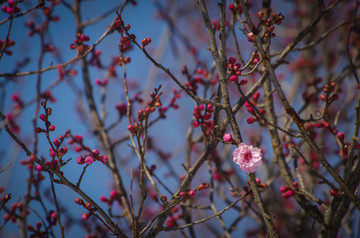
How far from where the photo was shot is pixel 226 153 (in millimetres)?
2945

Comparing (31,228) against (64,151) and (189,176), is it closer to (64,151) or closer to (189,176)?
(64,151)

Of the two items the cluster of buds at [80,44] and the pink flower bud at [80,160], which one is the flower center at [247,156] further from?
the cluster of buds at [80,44]

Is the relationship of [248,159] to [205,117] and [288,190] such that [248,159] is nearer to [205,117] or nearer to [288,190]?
[205,117]

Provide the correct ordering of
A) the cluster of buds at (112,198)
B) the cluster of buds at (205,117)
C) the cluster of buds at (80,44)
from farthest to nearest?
the cluster of buds at (112,198) → the cluster of buds at (80,44) → the cluster of buds at (205,117)

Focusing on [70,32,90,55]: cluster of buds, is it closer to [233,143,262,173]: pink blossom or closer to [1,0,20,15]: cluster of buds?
[1,0,20,15]: cluster of buds

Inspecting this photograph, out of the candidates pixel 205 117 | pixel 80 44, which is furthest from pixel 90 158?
pixel 80 44

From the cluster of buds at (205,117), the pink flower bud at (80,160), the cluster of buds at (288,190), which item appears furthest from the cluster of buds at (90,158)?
the cluster of buds at (288,190)

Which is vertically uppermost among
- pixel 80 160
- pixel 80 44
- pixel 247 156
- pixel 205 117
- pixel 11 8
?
pixel 80 44

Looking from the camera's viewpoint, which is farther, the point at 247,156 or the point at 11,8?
the point at 11,8

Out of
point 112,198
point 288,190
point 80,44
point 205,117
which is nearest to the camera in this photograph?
point 205,117

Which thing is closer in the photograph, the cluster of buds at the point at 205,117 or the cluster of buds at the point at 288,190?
the cluster of buds at the point at 205,117

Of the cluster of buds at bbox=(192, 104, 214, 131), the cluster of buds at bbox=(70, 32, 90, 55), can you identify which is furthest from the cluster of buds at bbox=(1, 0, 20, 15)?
the cluster of buds at bbox=(192, 104, 214, 131)

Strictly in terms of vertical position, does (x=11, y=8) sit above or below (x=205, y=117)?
above

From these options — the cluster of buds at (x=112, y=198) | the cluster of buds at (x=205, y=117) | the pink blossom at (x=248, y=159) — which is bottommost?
the pink blossom at (x=248, y=159)
